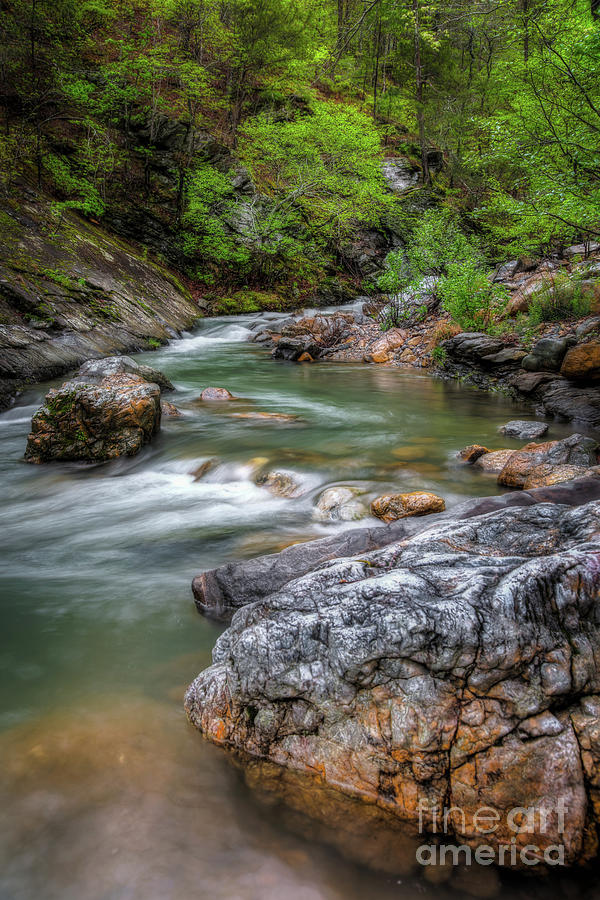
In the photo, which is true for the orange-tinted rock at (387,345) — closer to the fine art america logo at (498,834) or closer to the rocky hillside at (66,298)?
the rocky hillside at (66,298)

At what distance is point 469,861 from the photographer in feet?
6.00

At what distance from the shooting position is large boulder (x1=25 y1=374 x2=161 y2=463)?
6609 millimetres

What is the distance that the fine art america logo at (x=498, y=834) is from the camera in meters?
1.79

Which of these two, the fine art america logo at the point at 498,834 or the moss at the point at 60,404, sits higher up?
the moss at the point at 60,404

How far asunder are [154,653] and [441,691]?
1.96 meters

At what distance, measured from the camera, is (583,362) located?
865 cm

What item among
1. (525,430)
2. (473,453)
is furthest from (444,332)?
(473,453)

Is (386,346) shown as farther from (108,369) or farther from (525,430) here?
(108,369)

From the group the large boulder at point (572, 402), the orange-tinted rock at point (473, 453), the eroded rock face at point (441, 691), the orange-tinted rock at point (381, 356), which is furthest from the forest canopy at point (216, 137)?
the eroded rock face at point (441, 691)

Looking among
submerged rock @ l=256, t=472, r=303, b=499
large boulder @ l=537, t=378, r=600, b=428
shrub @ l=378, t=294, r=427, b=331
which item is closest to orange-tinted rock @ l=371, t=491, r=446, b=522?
submerged rock @ l=256, t=472, r=303, b=499

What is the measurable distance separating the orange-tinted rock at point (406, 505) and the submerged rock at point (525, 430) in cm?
358

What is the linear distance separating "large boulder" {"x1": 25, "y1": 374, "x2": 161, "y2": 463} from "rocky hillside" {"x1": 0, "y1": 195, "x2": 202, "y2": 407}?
305 cm

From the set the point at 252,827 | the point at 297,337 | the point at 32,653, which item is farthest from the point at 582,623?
the point at 297,337

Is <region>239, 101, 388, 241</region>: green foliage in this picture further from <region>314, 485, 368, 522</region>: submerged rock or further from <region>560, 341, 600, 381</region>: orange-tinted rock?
<region>314, 485, 368, 522</region>: submerged rock
